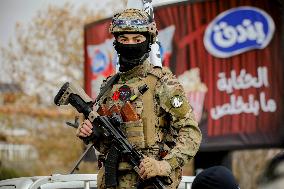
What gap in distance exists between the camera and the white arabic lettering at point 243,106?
1378 centimetres

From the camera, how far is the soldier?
446 cm

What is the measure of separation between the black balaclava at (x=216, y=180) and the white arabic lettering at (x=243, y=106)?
10.6 meters

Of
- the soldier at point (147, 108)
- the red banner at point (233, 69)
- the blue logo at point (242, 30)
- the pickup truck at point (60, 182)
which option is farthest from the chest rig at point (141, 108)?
the blue logo at point (242, 30)

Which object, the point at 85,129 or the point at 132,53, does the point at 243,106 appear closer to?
the point at 132,53

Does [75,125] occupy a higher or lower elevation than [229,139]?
lower

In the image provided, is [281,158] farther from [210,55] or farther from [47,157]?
[47,157]

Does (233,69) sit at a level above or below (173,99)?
above

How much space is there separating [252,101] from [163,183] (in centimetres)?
964

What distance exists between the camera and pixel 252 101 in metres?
13.9

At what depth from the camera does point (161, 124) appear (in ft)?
14.9

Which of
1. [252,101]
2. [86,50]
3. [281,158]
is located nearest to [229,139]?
[252,101]

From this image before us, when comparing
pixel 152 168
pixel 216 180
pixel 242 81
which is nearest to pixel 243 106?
pixel 242 81

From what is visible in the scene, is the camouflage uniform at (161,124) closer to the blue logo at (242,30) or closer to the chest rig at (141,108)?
the chest rig at (141,108)

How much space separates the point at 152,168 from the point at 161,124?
331 mm
